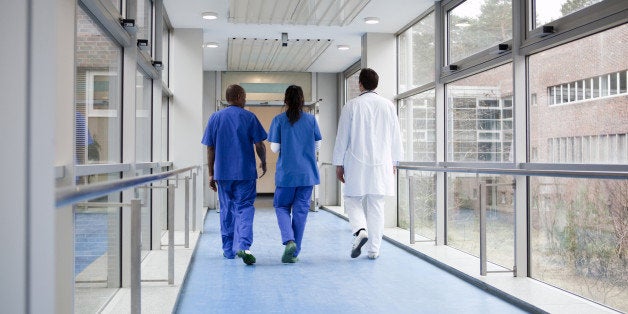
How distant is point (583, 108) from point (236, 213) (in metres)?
2.64

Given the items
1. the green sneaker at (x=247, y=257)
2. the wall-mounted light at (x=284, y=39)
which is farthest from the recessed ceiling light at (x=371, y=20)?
the green sneaker at (x=247, y=257)

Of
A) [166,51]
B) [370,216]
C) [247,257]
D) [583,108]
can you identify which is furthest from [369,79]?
[166,51]

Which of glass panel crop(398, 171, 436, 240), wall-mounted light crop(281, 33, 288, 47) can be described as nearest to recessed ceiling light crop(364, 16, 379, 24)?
wall-mounted light crop(281, 33, 288, 47)

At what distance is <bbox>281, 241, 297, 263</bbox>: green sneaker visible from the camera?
178 inches

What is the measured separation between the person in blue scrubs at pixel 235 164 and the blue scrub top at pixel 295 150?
0.54 ft

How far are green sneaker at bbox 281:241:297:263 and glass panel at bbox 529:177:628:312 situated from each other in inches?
69.0

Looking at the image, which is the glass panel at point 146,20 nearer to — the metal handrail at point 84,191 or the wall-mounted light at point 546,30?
the wall-mounted light at point 546,30

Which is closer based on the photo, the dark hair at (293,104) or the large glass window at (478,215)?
the large glass window at (478,215)

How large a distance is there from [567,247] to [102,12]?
2.97 meters

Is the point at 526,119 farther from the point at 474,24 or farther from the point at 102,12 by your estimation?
the point at 102,12

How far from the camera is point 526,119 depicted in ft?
13.4

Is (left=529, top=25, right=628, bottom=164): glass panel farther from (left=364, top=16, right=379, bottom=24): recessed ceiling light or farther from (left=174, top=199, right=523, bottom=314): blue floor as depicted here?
(left=364, top=16, right=379, bottom=24): recessed ceiling light

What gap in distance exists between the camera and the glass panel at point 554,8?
342 centimetres

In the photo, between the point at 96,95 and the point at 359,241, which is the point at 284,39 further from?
the point at 96,95
